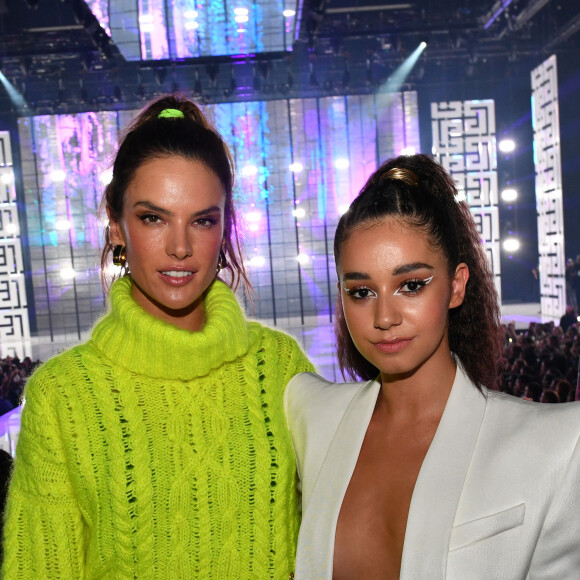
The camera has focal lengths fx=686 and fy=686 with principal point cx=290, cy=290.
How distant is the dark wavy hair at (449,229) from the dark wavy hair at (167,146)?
0.35m

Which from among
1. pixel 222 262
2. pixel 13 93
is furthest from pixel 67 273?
pixel 222 262

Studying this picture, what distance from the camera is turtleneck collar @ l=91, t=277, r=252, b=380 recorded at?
158 cm

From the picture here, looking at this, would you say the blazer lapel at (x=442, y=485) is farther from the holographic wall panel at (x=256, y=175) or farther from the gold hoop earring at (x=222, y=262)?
the holographic wall panel at (x=256, y=175)

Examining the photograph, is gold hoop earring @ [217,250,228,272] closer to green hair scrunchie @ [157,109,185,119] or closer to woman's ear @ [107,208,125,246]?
woman's ear @ [107,208,125,246]

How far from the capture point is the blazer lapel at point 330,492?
1.49m

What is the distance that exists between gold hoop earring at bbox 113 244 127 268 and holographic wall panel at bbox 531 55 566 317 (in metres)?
12.0

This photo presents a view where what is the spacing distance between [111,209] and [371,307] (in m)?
0.71

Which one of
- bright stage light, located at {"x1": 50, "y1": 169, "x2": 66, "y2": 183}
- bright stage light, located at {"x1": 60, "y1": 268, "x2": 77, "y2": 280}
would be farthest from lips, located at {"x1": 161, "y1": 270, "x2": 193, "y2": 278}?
bright stage light, located at {"x1": 60, "y1": 268, "x2": 77, "y2": 280}

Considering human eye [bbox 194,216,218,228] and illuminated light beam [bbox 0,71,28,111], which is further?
illuminated light beam [bbox 0,71,28,111]

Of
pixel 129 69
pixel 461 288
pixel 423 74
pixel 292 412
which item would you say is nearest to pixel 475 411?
pixel 461 288

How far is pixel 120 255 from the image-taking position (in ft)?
5.71

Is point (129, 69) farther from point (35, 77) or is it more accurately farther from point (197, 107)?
point (197, 107)

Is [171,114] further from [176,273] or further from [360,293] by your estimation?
[360,293]

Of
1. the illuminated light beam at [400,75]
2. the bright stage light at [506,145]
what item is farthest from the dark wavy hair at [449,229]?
the bright stage light at [506,145]
